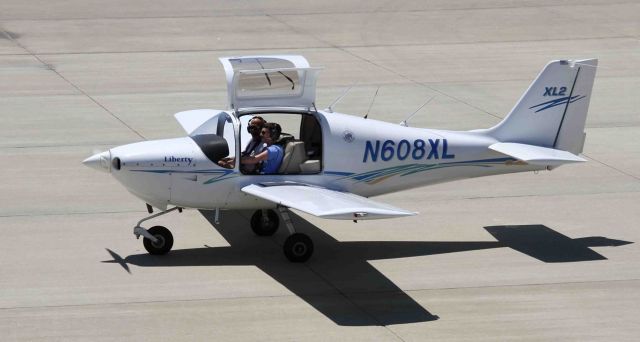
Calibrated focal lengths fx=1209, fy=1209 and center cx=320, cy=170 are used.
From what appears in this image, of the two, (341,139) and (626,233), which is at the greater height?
(341,139)

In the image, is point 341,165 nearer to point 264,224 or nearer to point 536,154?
point 264,224

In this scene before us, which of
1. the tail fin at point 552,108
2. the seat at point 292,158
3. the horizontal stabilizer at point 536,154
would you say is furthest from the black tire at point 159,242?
the tail fin at point 552,108

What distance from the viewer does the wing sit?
39.3 ft

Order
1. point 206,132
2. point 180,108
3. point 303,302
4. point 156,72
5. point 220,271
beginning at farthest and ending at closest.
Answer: point 156,72, point 180,108, point 206,132, point 220,271, point 303,302

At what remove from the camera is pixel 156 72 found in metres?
23.3

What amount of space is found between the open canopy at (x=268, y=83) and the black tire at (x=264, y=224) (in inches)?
51.3

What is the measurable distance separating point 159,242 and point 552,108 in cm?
490

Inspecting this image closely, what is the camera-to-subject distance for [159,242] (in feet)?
43.2

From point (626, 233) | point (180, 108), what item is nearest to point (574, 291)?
point (626, 233)

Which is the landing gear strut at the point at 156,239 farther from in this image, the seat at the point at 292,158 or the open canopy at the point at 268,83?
the open canopy at the point at 268,83

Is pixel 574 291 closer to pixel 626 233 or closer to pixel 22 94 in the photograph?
pixel 626 233

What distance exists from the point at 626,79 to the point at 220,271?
1304 cm

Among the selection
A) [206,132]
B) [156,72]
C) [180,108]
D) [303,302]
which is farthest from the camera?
[156,72]

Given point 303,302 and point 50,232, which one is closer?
point 303,302
